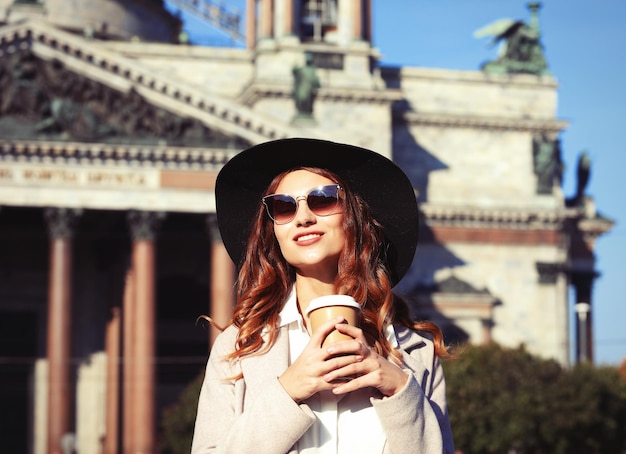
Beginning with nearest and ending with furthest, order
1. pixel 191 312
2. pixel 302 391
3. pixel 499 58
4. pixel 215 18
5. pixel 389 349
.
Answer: pixel 302 391, pixel 389 349, pixel 191 312, pixel 499 58, pixel 215 18

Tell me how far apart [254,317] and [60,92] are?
42362 millimetres

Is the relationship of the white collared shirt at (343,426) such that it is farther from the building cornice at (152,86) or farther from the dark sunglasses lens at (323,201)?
the building cornice at (152,86)

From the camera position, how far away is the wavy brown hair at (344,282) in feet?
16.4

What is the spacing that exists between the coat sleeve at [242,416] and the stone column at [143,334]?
41179 millimetres

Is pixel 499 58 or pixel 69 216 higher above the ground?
pixel 499 58

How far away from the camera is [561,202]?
56875 mm

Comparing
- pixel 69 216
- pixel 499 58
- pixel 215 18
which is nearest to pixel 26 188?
pixel 69 216

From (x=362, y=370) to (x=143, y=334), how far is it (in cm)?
4223

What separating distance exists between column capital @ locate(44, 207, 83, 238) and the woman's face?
1680 inches

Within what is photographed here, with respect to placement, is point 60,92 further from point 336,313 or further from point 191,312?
point 336,313

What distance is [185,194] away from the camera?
4766 centimetres

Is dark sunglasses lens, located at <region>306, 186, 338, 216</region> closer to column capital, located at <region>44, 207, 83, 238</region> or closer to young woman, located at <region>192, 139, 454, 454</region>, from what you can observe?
young woman, located at <region>192, 139, 454, 454</region>

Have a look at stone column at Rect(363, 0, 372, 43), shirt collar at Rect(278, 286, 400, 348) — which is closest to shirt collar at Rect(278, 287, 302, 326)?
shirt collar at Rect(278, 286, 400, 348)

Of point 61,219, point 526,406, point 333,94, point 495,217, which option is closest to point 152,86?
point 61,219
